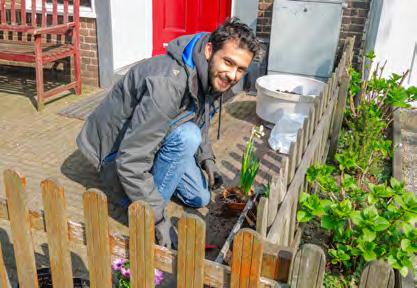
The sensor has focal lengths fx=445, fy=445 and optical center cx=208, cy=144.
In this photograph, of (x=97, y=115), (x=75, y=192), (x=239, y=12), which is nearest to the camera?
(x=97, y=115)

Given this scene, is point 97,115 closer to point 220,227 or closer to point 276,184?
point 220,227

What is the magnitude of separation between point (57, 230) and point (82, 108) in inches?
157

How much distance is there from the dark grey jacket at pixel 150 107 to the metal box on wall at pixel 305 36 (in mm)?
3021

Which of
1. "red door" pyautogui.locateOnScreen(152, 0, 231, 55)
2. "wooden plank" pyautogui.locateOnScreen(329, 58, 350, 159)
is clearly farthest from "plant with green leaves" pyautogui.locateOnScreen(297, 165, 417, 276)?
"red door" pyautogui.locateOnScreen(152, 0, 231, 55)

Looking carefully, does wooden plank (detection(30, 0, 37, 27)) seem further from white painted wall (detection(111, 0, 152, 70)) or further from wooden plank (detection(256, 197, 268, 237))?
wooden plank (detection(256, 197, 268, 237))

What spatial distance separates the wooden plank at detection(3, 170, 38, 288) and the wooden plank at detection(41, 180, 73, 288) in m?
0.13

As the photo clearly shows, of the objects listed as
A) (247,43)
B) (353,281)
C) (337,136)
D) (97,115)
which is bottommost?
(353,281)

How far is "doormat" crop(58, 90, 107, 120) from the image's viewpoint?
17.9 ft

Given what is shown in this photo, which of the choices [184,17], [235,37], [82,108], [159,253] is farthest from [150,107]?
[184,17]

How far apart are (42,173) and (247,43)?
7.67 feet

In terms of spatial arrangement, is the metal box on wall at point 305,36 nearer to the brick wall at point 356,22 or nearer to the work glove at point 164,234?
the brick wall at point 356,22

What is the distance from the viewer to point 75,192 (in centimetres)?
370

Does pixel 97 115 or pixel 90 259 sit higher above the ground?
pixel 97 115

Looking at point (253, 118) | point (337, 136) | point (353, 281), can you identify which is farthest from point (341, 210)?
point (253, 118)
